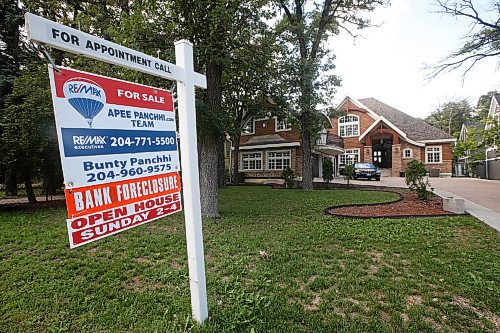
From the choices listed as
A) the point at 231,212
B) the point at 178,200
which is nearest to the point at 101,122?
the point at 178,200

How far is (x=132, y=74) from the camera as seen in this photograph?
19.9 ft

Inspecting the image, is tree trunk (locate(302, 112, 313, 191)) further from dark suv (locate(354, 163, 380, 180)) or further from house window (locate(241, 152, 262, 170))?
house window (locate(241, 152, 262, 170))

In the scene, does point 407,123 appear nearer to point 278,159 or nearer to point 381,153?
point 381,153

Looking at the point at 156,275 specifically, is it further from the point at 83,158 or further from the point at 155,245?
the point at 83,158

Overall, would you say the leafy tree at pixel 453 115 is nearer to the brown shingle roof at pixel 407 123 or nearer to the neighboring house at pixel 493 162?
the brown shingle roof at pixel 407 123

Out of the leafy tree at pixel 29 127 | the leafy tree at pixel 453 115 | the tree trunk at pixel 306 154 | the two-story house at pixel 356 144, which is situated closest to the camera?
the leafy tree at pixel 29 127

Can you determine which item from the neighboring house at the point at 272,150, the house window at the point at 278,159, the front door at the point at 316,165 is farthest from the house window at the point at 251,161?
the front door at the point at 316,165

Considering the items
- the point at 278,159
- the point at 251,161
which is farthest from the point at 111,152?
the point at 251,161

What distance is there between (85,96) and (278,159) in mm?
21327

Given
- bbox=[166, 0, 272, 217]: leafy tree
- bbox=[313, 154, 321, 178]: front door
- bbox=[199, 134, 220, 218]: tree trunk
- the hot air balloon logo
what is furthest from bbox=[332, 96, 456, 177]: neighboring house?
the hot air balloon logo

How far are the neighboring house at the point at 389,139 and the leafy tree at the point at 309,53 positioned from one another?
14168 mm

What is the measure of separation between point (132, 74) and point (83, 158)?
4813 mm

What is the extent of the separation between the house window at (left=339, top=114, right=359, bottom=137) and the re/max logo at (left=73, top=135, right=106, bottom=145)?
30353 millimetres

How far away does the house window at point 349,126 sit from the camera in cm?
2995
